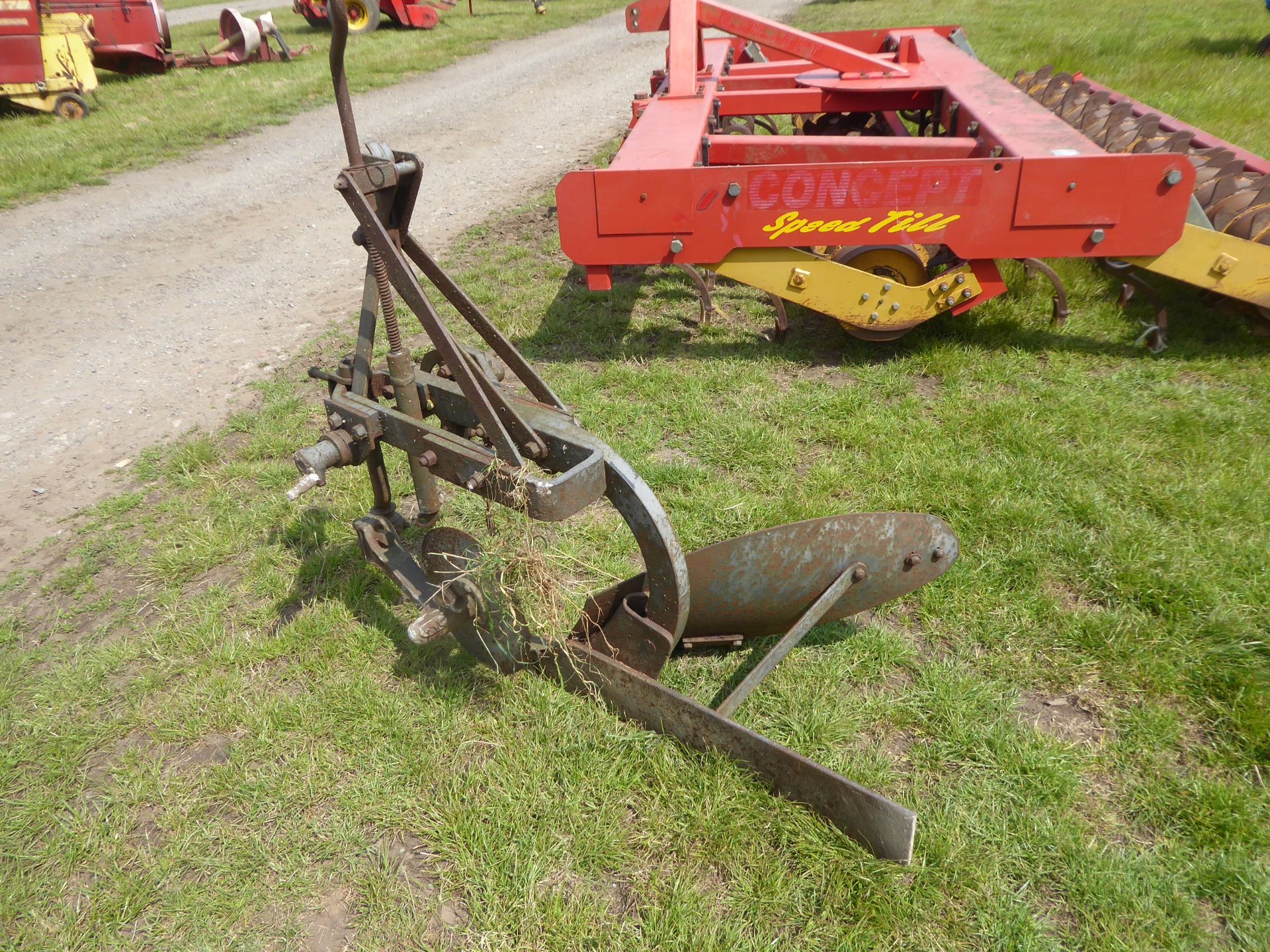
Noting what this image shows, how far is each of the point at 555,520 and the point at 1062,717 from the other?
174 centimetres

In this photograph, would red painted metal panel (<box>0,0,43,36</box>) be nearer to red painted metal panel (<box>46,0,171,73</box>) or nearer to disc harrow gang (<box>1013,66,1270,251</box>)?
red painted metal panel (<box>46,0,171,73</box>)

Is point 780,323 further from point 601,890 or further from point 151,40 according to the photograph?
point 151,40

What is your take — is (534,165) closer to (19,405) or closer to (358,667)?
(19,405)

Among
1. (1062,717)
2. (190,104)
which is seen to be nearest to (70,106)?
(190,104)

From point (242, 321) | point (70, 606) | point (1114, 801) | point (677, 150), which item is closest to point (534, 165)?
point (242, 321)

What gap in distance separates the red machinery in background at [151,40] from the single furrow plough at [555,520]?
39.9ft

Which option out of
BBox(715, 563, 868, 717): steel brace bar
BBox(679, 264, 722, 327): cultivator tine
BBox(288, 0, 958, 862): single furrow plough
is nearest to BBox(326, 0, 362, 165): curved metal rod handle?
BBox(288, 0, 958, 862): single furrow plough

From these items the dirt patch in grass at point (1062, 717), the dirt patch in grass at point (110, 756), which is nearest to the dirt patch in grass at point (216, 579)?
the dirt patch in grass at point (110, 756)

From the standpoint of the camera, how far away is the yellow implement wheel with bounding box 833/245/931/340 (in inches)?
166

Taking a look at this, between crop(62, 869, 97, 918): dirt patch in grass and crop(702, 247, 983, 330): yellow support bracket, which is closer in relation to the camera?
crop(62, 869, 97, 918): dirt patch in grass

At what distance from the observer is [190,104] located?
10.8 m

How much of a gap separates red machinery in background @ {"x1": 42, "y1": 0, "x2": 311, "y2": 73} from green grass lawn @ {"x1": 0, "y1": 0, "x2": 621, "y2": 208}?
0.27m

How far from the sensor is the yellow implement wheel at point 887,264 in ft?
13.8

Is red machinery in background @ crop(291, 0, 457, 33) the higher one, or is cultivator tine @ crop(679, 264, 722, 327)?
red machinery in background @ crop(291, 0, 457, 33)
